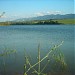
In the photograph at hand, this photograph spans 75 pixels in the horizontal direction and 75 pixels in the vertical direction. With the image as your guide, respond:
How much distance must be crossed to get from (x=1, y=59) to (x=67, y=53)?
305 cm

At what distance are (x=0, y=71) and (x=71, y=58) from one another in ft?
9.75

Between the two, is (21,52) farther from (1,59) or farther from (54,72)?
(54,72)

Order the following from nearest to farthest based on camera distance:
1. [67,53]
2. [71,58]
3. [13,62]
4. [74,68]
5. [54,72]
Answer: [54,72], [74,68], [13,62], [71,58], [67,53]

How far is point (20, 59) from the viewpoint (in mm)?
8758

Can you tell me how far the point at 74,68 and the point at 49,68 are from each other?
0.87 metres

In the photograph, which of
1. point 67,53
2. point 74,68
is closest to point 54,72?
point 74,68

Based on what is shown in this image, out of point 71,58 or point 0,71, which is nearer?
point 0,71

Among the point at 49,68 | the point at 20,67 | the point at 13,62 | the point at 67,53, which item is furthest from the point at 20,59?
the point at 67,53

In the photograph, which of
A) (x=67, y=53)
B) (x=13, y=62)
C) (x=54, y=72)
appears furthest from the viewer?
(x=67, y=53)

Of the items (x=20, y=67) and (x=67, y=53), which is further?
(x=67, y=53)

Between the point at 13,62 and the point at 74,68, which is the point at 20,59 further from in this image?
the point at 74,68

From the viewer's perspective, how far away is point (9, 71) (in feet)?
24.2

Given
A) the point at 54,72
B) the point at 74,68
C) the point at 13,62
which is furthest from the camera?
the point at 13,62

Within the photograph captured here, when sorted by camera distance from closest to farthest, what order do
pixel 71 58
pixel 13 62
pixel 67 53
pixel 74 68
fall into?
1. pixel 74 68
2. pixel 13 62
3. pixel 71 58
4. pixel 67 53
